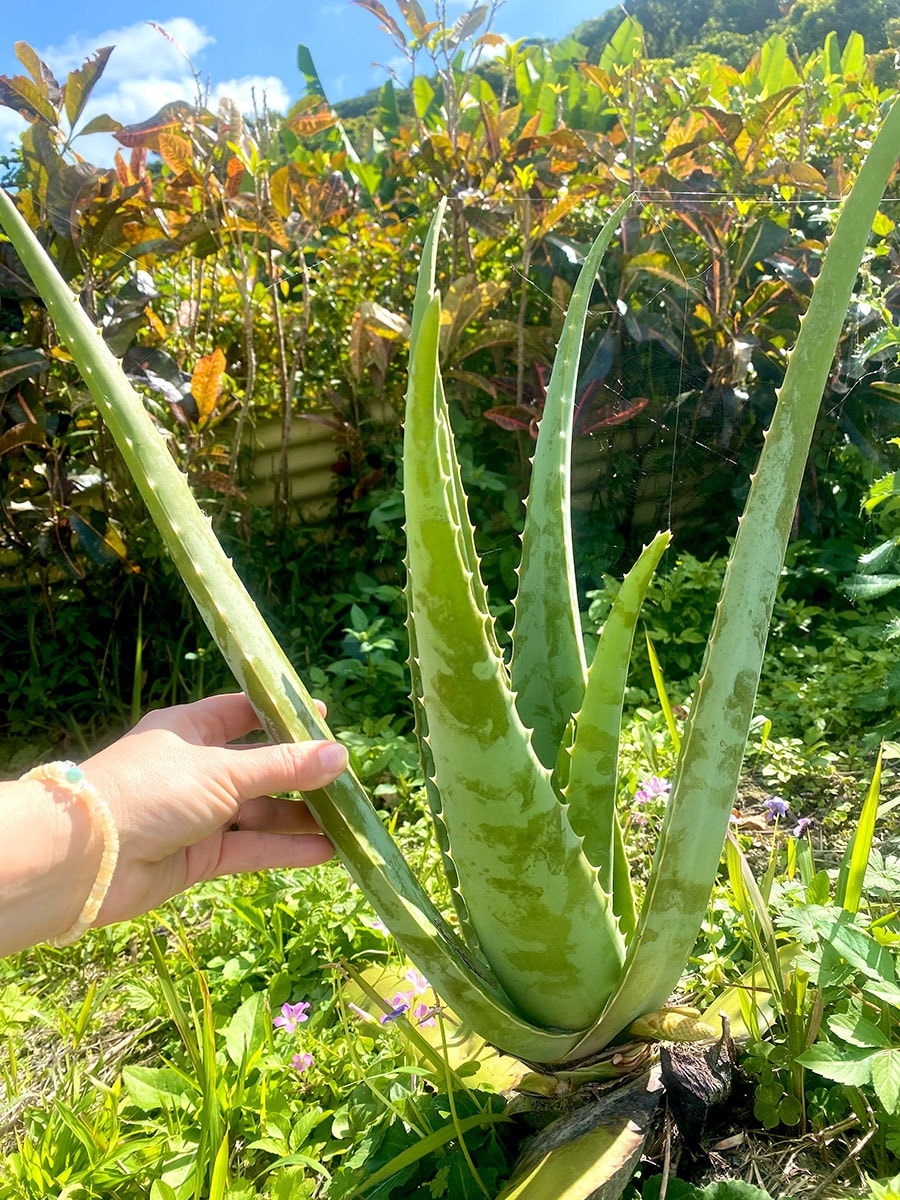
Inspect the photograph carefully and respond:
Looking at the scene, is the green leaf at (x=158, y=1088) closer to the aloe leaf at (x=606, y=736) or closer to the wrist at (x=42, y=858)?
the wrist at (x=42, y=858)

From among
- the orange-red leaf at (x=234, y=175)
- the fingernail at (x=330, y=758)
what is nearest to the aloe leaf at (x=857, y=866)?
the fingernail at (x=330, y=758)

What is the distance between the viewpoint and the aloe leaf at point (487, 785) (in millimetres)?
580

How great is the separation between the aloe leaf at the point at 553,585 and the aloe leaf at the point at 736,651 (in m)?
0.15

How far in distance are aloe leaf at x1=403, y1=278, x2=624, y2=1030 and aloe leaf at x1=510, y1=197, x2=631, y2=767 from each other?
0.12 metres

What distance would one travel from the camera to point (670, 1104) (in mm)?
793

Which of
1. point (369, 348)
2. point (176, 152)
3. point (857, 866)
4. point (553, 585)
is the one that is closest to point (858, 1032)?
point (857, 866)

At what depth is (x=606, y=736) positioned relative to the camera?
0.75 metres

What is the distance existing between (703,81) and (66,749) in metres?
3.51

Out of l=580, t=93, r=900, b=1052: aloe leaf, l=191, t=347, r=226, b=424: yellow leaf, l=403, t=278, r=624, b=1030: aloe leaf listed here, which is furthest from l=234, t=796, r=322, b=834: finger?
l=191, t=347, r=226, b=424: yellow leaf

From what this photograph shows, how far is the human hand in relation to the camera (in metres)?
0.75

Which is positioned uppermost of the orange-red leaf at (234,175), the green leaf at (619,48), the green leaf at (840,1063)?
the green leaf at (619,48)

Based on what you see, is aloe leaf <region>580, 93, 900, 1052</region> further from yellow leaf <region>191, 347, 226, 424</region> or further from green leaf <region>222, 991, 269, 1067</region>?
yellow leaf <region>191, 347, 226, 424</region>

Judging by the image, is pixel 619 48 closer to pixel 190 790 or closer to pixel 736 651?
pixel 736 651

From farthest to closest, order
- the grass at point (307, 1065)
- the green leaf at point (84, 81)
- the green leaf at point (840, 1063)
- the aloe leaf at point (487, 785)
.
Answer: the green leaf at point (84, 81) < the grass at point (307, 1065) < the green leaf at point (840, 1063) < the aloe leaf at point (487, 785)
